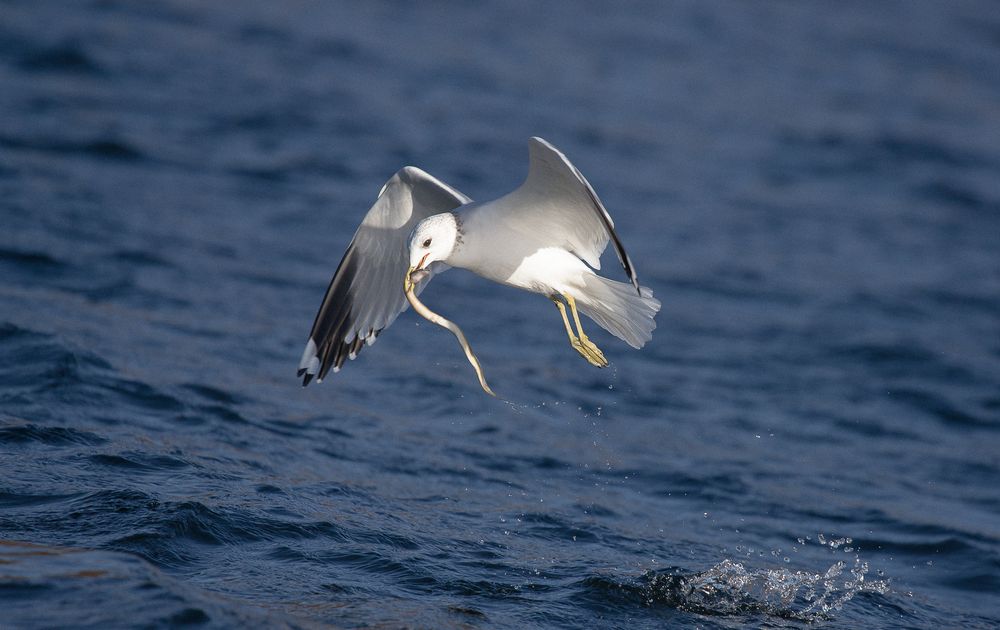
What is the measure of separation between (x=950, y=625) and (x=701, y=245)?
6489mm

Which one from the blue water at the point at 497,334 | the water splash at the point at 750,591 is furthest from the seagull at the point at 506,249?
the water splash at the point at 750,591

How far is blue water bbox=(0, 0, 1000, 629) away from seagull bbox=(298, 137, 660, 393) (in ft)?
3.31

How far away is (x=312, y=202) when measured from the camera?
41.0 feet

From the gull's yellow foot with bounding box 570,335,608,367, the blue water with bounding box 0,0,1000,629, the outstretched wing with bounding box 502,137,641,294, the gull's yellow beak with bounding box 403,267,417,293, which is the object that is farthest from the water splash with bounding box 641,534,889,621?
the gull's yellow beak with bounding box 403,267,417,293

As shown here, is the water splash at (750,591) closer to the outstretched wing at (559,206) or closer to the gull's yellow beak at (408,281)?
the outstretched wing at (559,206)

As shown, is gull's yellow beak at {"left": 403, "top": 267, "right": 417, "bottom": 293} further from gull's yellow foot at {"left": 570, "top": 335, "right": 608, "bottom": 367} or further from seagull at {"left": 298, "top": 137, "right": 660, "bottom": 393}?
gull's yellow foot at {"left": 570, "top": 335, "right": 608, "bottom": 367}

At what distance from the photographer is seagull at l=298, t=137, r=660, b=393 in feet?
19.9

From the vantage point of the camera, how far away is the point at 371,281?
7387 millimetres

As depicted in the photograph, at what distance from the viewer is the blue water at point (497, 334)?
616 cm

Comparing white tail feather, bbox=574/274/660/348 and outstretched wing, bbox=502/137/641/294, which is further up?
outstretched wing, bbox=502/137/641/294

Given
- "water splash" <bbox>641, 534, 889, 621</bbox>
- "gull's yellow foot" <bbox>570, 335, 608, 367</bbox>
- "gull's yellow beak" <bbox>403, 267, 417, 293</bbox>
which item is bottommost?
"water splash" <bbox>641, 534, 889, 621</bbox>

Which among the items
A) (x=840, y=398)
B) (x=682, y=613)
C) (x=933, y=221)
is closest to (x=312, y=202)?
(x=840, y=398)

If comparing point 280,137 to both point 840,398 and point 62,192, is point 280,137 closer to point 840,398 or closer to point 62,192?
point 62,192

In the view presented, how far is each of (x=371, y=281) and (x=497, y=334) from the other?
297cm
